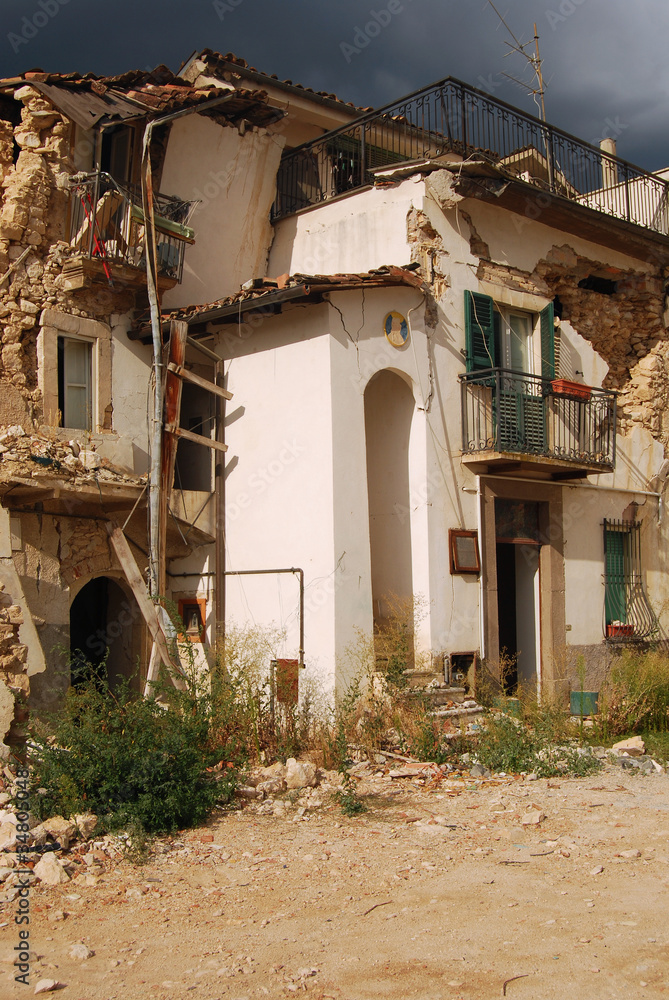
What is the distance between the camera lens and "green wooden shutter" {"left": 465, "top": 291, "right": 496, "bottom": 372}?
12.8 m

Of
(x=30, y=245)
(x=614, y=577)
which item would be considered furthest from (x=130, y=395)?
(x=614, y=577)

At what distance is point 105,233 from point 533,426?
661 centimetres

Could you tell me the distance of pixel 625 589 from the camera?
14.6m

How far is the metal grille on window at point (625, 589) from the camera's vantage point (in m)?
14.2

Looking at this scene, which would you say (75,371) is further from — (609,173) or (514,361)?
(609,173)

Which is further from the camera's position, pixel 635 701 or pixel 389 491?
pixel 389 491

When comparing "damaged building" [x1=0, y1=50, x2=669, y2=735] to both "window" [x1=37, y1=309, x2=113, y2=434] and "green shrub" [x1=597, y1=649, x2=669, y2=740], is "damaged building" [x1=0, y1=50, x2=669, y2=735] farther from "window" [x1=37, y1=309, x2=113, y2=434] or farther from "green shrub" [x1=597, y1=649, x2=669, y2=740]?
"green shrub" [x1=597, y1=649, x2=669, y2=740]

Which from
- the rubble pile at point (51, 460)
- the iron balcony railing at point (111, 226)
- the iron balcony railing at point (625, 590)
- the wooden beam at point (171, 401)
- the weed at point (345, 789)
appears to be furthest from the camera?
the iron balcony railing at point (625, 590)

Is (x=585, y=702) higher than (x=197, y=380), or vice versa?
(x=197, y=380)

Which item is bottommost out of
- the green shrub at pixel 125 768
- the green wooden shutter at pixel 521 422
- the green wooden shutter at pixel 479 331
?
the green shrub at pixel 125 768

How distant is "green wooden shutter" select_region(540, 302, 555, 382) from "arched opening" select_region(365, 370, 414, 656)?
106 inches

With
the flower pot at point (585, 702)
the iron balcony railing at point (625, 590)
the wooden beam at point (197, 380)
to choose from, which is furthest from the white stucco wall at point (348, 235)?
the flower pot at point (585, 702)

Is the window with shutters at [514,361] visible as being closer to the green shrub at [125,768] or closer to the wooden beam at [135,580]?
the wooden beam at [135,580]

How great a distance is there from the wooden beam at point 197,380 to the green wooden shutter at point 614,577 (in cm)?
660
